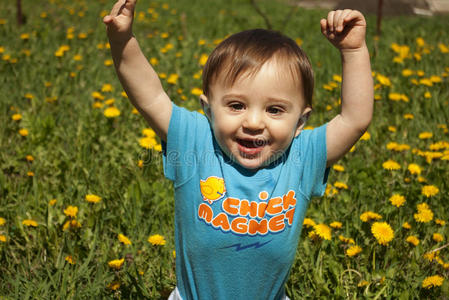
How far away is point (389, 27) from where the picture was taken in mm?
7016

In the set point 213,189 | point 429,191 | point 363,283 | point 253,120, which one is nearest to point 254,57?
point 253,120

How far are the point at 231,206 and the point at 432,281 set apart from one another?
3.18 ft

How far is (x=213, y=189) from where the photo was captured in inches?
56.8

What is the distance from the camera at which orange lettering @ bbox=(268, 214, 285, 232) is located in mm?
1441

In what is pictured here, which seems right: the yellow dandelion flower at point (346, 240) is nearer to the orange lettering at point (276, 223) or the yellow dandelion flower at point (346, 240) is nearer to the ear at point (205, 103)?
the orange lettering at point (276, 223)

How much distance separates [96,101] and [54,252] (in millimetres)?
1766

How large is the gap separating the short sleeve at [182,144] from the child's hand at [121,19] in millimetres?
270

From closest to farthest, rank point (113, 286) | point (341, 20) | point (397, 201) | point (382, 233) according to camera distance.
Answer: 1. point (341, 20)
2. point (113, 286)
3. point (382, 233)
4. point (397, 201)

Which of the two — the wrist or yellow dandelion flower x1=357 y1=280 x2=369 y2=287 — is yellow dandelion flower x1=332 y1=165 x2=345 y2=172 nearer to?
yellow dandelion flower x1=357 y1=280 x2=369 y2=287

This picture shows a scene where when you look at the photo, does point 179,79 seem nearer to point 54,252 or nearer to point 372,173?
point 372,173

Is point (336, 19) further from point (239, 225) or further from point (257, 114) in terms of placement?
point (239, 225)

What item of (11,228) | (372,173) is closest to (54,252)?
(11,228)

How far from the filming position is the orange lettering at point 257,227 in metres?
1.42

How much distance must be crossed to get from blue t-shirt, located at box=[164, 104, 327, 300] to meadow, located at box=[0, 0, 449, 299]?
0.52 meters
